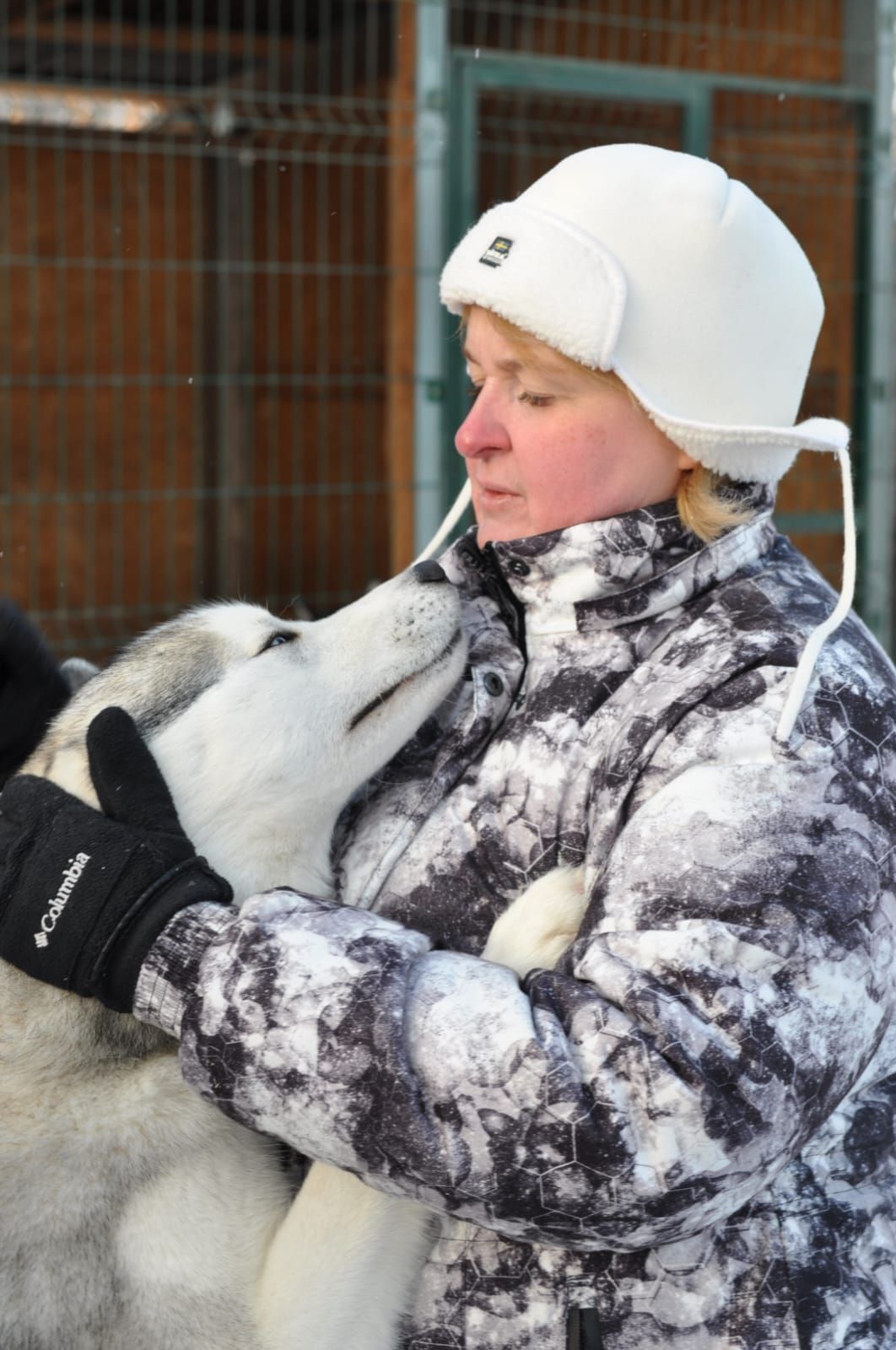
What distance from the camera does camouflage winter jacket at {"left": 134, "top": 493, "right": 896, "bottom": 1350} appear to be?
1302 mm

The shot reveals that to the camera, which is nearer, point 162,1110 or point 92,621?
point 162,1110

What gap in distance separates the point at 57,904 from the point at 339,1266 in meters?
0.60

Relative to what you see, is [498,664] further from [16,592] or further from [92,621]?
[16,592]

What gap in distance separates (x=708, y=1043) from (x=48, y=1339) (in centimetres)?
100

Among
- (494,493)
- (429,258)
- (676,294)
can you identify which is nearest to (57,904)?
(494,493)

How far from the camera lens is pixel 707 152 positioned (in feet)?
20.4

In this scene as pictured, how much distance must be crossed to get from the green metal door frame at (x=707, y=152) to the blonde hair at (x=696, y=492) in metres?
3.69

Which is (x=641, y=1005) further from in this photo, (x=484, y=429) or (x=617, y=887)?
(x=484, y=429)

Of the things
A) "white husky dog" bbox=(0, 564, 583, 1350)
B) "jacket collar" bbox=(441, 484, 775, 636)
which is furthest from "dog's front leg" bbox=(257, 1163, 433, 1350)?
"jacket collar" bbox=(441, 484, 775, 636)

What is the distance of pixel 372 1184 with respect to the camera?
55.3 inches

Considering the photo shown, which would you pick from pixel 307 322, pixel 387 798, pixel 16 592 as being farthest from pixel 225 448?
pixel 387 798

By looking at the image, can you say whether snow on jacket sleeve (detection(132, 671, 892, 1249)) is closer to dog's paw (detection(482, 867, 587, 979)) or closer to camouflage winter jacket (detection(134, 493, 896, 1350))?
camouflage winter jacket (detection(134, 493, 896, 1350))

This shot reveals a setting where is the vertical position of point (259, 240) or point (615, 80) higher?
point (615, 80)

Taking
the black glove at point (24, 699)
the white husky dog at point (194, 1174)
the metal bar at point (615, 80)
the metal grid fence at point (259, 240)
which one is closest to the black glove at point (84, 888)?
the white husky dog at point (194, 1174)
